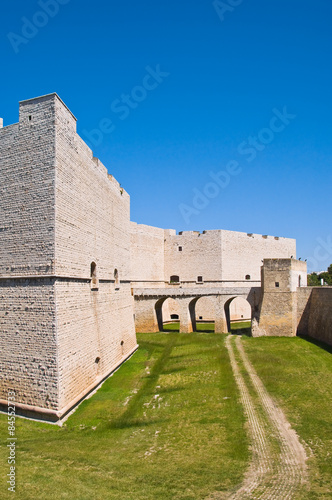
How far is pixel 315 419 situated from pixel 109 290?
961 centimetres

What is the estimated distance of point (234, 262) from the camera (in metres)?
32.1

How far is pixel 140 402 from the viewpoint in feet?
40.6

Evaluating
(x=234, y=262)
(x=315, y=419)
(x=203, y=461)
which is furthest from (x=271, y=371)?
(x=234, y=262)

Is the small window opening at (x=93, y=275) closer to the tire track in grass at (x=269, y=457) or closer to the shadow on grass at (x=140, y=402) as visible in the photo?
the shadow on grass at (x=140, y=402)

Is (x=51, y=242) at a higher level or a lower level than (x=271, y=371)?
higher

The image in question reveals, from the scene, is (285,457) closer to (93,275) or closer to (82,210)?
(93,275)

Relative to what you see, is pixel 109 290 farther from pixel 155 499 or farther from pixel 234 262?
pixel 234 262

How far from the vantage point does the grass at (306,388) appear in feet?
24.3

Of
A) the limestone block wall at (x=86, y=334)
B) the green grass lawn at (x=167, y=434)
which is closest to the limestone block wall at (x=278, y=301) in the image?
the green grass lawn at (x=167, y=434)

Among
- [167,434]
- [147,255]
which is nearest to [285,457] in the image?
[167,434]

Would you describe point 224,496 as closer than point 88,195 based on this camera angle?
Yes

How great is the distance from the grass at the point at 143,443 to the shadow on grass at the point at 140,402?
0.03 meters

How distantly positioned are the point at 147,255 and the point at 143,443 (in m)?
21.4

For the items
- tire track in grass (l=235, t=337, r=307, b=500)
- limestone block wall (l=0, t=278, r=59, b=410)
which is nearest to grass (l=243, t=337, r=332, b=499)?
tire track in grass (l=235, t=337, r=307, b=500)
